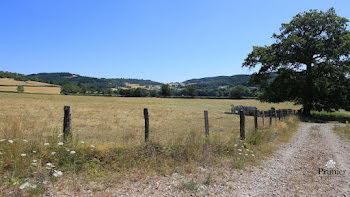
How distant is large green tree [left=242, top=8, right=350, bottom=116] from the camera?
80.7 ft

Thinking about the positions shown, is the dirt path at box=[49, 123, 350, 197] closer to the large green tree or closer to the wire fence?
the wire fence

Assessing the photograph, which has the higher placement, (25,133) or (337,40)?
(337,40)

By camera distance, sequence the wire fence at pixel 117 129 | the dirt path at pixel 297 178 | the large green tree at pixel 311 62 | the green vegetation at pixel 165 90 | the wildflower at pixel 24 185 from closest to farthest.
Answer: the wildflower at pixel 24 185, the dirt path at pixel 297 178, the wire fence at pixel 117 129, the large green tree at pixel 311 62, the green vegetation at pixel 165 90

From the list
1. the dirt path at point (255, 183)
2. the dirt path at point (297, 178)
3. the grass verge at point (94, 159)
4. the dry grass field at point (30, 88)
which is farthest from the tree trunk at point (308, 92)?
the dry grass field at point (30, 88)

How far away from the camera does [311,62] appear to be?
87.4 ft

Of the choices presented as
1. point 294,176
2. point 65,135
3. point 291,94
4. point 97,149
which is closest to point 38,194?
point 97,149

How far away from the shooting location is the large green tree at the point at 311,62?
80.7 ft

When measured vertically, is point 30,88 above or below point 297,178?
above

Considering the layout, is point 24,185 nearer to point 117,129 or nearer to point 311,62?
point 117,129

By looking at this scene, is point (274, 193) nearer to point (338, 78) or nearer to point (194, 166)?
point (194, 166)

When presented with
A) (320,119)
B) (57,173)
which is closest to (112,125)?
(57,173)

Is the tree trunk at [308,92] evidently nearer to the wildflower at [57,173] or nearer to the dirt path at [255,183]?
the dirt path at [255,183]

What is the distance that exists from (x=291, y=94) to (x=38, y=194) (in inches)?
1147

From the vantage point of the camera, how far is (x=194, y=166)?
6.04m
